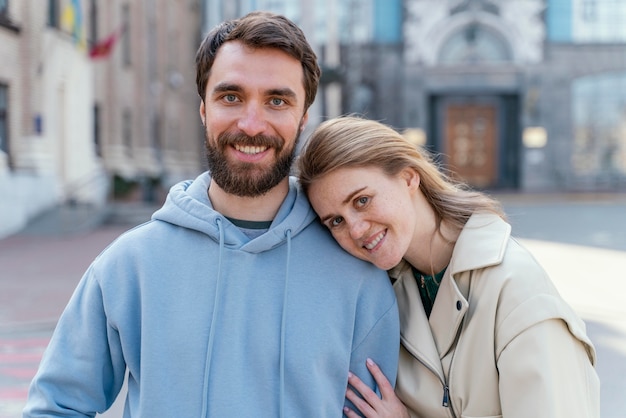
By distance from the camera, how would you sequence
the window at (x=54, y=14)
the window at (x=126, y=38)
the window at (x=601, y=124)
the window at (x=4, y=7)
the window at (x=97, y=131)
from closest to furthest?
the window at (x=4, y=7) < the window at (x=54, y=14) < the window at (x=97, y=131) < the window at (x=126, y=38) < the window at (x=601, y=124)

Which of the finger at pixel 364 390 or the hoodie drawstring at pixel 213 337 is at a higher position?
the hoodie drawstring at pixel 213 337

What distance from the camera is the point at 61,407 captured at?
222 centimetres

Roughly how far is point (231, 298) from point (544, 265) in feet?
35.2

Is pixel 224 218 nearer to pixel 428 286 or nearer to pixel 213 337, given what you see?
pixel 213 337

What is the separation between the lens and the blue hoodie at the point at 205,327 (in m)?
2.21

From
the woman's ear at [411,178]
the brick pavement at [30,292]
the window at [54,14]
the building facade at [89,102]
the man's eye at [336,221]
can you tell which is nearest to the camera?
the man's eye at [336,221]

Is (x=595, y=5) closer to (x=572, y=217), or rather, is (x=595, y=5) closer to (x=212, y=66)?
(x=572, y=217)

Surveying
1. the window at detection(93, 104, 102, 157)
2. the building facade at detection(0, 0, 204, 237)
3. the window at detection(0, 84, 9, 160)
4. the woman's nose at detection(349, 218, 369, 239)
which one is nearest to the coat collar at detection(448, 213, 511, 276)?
the woman's nose at detection(349, 218, 369, 239)

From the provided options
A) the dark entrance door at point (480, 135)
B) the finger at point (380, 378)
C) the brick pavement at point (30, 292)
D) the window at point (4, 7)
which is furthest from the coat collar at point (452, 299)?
the dark entrance door at point (480, 135)

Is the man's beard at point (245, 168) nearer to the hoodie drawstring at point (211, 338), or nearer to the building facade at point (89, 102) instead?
the hoodie drawstring at point (211, 338)

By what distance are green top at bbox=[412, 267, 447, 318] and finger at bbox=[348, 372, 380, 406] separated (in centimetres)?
40

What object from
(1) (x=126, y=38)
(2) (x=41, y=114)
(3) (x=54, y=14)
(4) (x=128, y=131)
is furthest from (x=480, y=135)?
(2) (x=41, y=114)

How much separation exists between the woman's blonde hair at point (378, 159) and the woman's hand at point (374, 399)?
598 millimetres

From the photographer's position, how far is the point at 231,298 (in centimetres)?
→ 227
